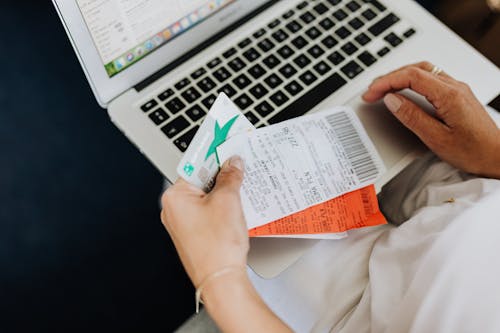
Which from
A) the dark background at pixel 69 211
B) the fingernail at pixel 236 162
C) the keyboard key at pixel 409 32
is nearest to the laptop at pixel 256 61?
the keyboard key at pixel 409 32

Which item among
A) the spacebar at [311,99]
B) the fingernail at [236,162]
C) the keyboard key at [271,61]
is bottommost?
the spacebar at [311,99]

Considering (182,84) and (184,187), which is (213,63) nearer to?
(182,84)

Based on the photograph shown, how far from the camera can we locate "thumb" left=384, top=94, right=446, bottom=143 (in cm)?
65

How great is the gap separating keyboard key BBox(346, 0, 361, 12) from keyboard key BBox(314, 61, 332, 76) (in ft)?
0.37

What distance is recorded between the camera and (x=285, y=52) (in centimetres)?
73

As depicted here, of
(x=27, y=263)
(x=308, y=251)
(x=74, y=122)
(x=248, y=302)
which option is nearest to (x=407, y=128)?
(x=308, y=251)

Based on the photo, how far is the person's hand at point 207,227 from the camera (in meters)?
0.48

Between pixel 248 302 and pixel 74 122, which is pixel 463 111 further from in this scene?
pixel 74 122

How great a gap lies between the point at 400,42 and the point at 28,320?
33.4 inches

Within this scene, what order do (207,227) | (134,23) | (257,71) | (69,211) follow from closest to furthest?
(207,227) < (134,23) < (257,71) < (69,211)

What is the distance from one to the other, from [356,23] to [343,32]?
0.09 ft

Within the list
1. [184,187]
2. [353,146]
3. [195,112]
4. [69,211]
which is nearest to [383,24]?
[353,146]

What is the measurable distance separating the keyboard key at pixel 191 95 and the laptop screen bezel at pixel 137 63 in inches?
2.0

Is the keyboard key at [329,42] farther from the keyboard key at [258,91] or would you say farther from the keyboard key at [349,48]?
the keyboard key at [258,91]
